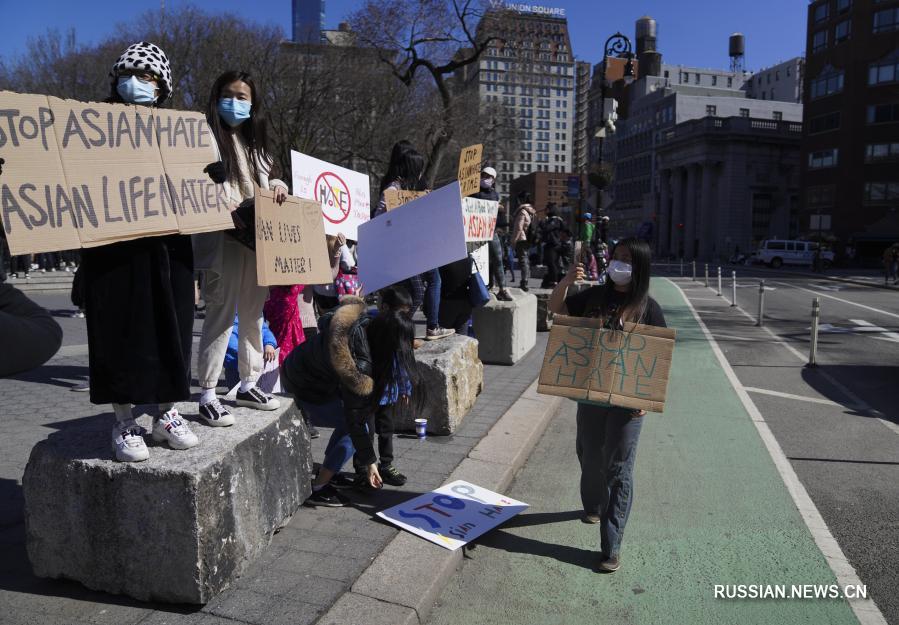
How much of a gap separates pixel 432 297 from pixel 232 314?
343 cm

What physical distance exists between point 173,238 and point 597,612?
2.71 m

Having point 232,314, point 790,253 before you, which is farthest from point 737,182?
point 232,314

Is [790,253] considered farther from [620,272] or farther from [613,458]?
[613,458]

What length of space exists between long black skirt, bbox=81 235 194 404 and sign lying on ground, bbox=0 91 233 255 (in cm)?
14

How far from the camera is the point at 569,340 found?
4000 mm

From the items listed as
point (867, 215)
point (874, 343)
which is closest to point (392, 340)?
point (874, 343)

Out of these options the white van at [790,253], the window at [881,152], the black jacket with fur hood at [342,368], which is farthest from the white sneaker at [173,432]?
the window at [881,152]

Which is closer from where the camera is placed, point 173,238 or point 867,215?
point 173,238

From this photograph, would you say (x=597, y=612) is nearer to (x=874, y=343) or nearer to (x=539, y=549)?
(x=539, y=549)

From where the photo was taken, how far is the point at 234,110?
143 inches

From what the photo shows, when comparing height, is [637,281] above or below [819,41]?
below

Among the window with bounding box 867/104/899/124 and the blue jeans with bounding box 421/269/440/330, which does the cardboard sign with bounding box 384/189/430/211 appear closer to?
the blue jeans with bounding box 421/269/440/330

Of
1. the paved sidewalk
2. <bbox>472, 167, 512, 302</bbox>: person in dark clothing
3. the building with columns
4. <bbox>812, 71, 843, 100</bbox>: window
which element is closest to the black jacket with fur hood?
the paved sidewalk

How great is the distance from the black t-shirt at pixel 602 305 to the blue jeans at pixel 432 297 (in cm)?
291
